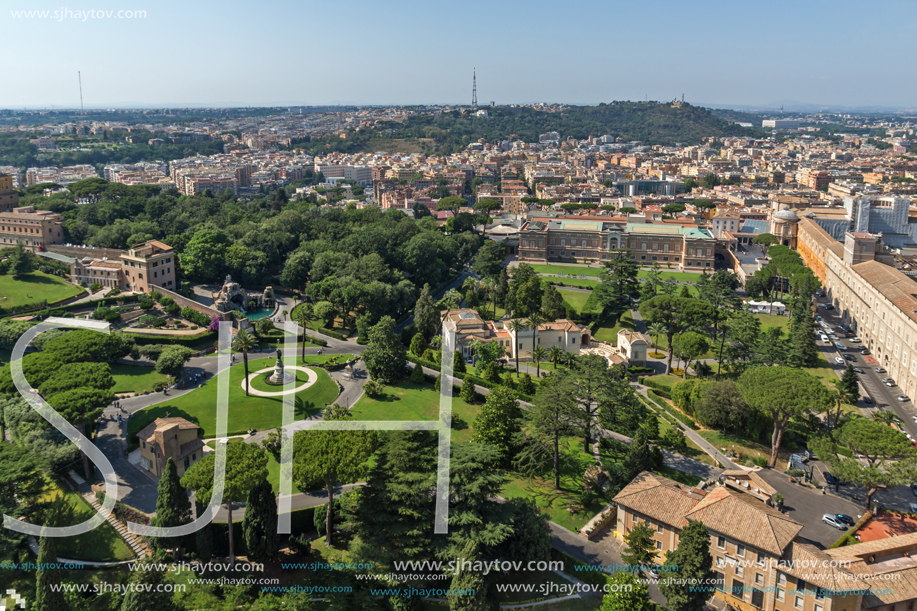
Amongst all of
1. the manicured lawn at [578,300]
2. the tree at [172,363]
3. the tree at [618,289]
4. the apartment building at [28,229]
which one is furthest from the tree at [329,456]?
the apartment building at [28,229]

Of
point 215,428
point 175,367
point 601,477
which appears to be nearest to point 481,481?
point 601,477

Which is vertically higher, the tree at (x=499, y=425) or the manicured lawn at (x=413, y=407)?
the tree at (x=499, y=425)

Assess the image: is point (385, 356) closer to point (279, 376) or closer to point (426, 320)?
point (279, 376)

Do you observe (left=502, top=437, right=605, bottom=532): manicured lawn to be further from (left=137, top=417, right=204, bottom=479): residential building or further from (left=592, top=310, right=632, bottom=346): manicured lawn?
(left=592, top=310, right=632, bottom=346): manicured lawn

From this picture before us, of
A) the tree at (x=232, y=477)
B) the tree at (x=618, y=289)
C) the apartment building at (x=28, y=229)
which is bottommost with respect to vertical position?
A: the tree at (x=232, y=477)

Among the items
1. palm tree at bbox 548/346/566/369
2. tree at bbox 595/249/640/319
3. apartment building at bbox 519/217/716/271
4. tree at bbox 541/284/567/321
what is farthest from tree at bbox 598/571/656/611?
apartment building at bbox 519/217/716/271

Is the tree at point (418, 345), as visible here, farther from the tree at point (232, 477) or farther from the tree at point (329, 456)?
the tree at point (232, 477)

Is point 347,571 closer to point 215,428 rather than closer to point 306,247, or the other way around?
point 215,428
